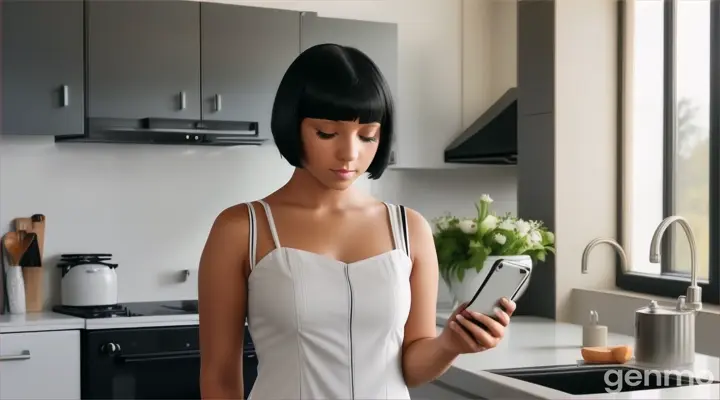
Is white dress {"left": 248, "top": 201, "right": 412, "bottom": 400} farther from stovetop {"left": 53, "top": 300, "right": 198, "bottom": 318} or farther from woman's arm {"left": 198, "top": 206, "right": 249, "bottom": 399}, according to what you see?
stovetop {"left": 53, "top": 300, "right": 198, "bottom": 318}

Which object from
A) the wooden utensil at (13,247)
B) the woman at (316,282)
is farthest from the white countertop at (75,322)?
the woman at (316,282)

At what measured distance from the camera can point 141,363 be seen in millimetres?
3896

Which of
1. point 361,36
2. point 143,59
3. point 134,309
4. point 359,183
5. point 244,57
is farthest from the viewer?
point 359,183

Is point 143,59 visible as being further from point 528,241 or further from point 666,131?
point 666,131

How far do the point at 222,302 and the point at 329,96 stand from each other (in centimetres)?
36

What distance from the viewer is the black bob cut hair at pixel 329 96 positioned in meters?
1.52

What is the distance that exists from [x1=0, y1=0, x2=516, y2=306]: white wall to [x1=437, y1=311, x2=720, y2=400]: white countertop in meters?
1.43

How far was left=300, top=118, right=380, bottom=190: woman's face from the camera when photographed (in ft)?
5.00

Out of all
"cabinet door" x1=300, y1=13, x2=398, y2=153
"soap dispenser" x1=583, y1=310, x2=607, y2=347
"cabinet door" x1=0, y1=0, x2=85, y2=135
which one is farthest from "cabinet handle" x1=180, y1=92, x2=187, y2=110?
"soap dispenser" x1=583, y1=310, x2=607, y2=347

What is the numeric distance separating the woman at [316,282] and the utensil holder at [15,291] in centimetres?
282

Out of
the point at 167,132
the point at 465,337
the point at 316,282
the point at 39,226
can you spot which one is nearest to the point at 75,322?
the point at 39,226

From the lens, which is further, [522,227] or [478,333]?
[522,227]

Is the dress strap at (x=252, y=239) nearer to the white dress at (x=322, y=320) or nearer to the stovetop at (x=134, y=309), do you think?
the white dress at (x=322, y=320)

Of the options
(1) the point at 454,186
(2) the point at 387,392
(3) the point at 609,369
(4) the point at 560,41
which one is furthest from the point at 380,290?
(1) the point at 454,186
